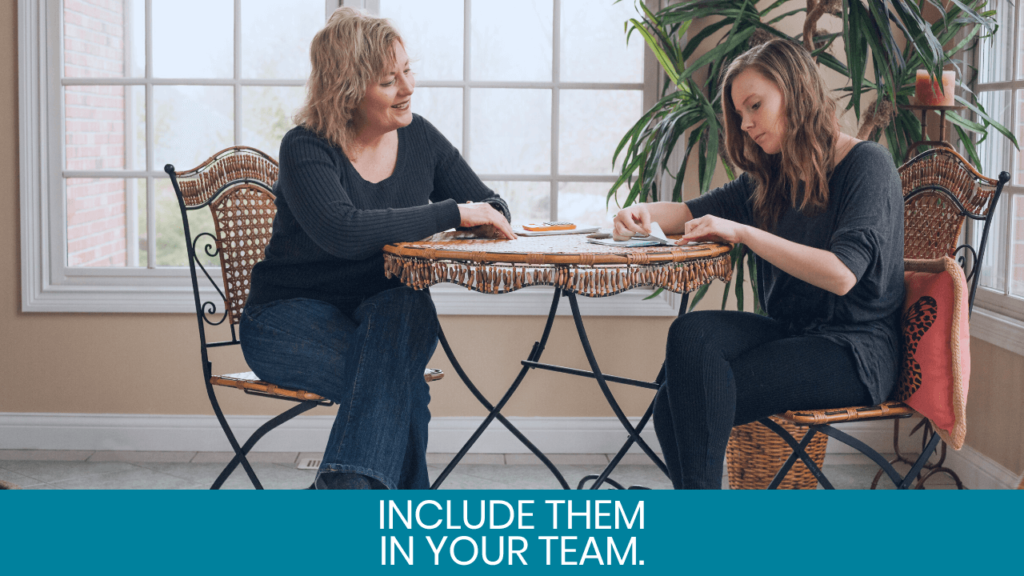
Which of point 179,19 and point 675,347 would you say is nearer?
point 675,347

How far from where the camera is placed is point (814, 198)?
183 cm

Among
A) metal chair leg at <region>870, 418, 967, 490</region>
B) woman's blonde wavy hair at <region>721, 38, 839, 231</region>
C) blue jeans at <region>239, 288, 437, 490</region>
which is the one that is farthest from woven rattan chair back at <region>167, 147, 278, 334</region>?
metal chair leg at <region>870, 418, 967, 490</region>

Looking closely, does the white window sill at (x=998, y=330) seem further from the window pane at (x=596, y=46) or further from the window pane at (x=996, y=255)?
the window pane at (x=596, y=46)

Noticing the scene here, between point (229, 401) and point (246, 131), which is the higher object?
point (246, 131)

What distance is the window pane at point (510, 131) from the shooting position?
10.1ft

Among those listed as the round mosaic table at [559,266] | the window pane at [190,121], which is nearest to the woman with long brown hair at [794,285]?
the round mosaic table at [559,266]

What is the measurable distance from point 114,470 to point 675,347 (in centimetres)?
210

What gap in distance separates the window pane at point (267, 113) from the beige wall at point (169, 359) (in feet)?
2.30

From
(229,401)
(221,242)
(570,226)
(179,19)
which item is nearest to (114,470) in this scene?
(229,401)

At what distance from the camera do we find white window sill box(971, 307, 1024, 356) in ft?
8.08

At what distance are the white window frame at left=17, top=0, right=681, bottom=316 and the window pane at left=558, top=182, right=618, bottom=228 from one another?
0.06m

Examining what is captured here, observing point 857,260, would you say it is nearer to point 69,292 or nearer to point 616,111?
point 616,111

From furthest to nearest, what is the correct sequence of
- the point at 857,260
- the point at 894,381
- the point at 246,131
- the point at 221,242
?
1. the point at 246,131
2. the point at 221,242
3. the point at 894,381
4. the point at 857,260

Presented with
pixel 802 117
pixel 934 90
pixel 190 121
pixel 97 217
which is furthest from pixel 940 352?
pixel 97 217
